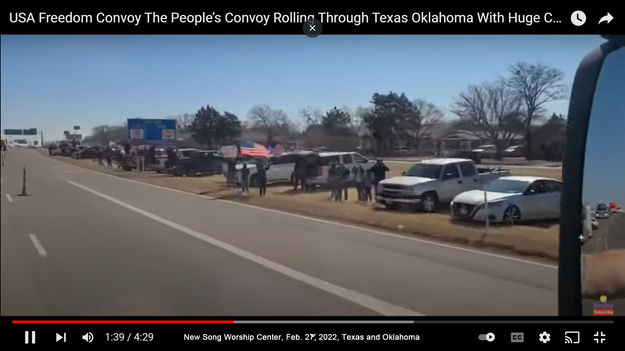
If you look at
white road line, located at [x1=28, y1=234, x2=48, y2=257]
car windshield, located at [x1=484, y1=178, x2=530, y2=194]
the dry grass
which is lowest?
the dry grass

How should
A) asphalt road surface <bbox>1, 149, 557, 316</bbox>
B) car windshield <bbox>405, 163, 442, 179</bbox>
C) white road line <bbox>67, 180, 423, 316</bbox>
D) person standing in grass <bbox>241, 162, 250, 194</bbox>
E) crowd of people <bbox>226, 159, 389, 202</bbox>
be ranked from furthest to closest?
person standing in grass <bbox>241, 162, 250, 194</bbox> → crowd of people <bbox>226, 159, 389, 202</bbox> → car windshield <bbox>405, 163, 442, 179</bbox> → white road line <bbox>67, 180, 423, 316</bbox> → asphalt road surface <bbox>1, 149, 557, 316</bbox>

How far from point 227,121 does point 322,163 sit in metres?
7.09

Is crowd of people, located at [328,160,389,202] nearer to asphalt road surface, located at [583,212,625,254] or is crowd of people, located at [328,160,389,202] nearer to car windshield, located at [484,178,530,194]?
car windshield, located at [484,178,530,194]

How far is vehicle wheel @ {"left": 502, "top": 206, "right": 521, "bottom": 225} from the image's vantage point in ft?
27.0

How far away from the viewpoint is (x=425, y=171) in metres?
9.81

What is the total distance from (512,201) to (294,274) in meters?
3.96

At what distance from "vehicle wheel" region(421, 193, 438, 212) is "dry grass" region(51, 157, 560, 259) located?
7.4 inches
